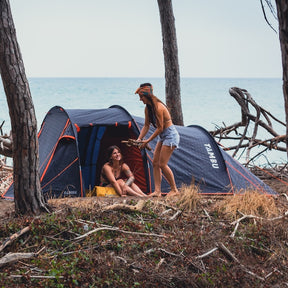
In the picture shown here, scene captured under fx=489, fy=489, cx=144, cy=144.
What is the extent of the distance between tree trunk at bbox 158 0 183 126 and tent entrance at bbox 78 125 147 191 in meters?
2.37

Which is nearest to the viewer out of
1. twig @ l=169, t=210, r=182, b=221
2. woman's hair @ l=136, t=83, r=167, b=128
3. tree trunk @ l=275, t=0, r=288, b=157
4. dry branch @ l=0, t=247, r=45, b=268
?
tree trunk @ l=275, t=0, r=288, b=157

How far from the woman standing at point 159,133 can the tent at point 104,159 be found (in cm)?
43

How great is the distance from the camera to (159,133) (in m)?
7.61

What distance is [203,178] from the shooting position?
8492mm

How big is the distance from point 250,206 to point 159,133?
182cm

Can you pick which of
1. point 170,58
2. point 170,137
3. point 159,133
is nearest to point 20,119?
point 159,133

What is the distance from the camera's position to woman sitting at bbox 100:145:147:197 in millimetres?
8070

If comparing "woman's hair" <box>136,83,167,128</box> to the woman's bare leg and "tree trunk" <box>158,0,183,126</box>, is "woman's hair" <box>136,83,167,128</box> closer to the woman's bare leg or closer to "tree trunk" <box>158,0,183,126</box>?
the woman's bare leg

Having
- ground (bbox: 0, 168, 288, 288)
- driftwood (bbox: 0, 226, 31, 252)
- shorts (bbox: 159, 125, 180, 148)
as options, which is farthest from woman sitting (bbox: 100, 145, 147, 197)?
driftwood (bbox: 0, 226, 31, 252)

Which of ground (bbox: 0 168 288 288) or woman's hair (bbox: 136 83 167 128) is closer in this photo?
ground (bbox: 0 168 288 288)

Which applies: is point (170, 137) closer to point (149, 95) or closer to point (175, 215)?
point (149, 95)

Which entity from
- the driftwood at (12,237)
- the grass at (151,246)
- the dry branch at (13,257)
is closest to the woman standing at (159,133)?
the grass at (151,246)

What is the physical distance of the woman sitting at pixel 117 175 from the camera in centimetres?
807

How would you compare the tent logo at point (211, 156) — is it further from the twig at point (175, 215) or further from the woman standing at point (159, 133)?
the twig at point (175, 215)
